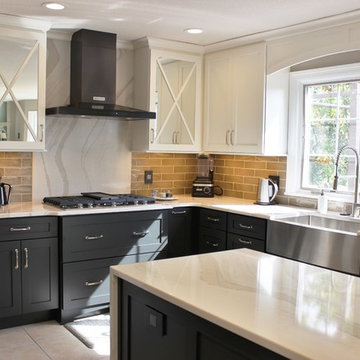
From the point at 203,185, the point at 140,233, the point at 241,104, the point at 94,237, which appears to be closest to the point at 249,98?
the point at 241,104

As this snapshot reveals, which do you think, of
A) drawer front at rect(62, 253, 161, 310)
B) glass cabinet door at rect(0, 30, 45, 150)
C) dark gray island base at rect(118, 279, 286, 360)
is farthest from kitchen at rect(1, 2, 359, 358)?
dark gray island base at rect(118, 279, 286, 360)

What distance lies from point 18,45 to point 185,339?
2.88 m

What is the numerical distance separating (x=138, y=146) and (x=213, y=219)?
3.30ft

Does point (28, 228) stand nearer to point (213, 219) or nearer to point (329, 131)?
point (213, 219)

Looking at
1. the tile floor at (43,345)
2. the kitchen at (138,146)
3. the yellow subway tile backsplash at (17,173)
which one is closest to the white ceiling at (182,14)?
the kitchen at (138,146)

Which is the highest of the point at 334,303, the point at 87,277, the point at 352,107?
the point at 352,107

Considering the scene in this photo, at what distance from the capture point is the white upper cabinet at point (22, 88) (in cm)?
380

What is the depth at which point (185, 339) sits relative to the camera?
1.85 meters

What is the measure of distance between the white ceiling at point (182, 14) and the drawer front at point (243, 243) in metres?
1.67

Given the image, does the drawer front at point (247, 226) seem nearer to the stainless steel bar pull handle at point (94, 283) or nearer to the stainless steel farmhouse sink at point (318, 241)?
the stainless steel farmhouse sink at point (318, 241)

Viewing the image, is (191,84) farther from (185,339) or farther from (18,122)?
(185,339)

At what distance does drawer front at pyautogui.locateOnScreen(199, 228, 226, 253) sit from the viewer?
13.9ft

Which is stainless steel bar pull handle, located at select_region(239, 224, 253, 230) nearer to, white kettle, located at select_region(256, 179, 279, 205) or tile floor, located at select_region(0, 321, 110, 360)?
white kettle, located at select_region(256, 179, 279, 205)

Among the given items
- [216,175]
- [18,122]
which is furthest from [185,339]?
[216,175]
